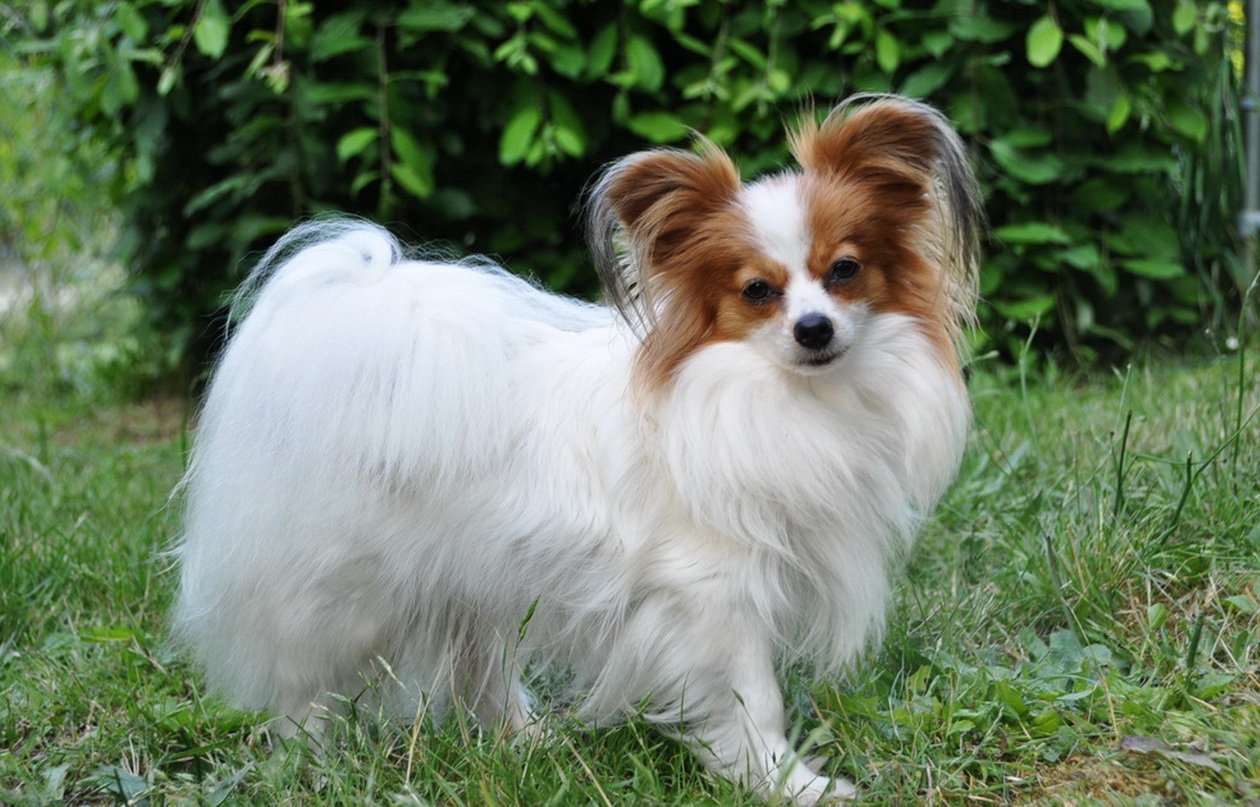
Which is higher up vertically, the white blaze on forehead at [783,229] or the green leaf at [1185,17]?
the white blaze on forehead at [783,229]

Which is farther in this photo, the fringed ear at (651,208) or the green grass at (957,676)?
→ the fringed ear at (651,208)

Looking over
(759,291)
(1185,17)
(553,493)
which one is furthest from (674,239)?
(1185,17)

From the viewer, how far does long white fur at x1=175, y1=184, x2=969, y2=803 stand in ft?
9.05

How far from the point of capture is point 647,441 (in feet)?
9.21

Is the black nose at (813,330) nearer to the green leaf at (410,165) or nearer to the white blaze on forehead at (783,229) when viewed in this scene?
the white blaze on forehead at (783,229)

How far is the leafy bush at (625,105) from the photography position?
16.4 ft

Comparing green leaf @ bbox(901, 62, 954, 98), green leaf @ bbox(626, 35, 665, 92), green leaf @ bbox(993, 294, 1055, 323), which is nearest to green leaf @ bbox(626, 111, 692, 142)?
green leaf @ bbox(626, 35, 665, 92)

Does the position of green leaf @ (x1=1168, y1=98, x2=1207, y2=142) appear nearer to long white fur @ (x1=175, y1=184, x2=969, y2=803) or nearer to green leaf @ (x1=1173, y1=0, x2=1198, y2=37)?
green leaf @ (x1=1173, y1=0, x2=1198, y2=37)

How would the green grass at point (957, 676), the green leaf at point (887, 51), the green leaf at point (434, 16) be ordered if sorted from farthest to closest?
1. the green leaf at point (887, 51)
2. the green leaf at point (434, 16)
3. the green grass at point (957, 676)

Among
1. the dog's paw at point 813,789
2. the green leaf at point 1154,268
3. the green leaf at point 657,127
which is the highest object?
the green leaf at point 657,127

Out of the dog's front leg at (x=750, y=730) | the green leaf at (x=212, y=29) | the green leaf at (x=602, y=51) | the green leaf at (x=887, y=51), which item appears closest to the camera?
the dog's front leg at (x=750, y=730)

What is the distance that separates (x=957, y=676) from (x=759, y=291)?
0.99 m

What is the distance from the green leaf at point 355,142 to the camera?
4.91 metres

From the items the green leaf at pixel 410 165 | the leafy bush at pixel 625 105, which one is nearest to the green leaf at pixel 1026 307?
the leafy bush at pixel 625 105
